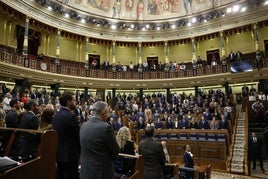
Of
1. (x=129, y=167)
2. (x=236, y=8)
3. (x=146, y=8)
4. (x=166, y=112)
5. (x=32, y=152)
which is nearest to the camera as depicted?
(x=32, y=152)

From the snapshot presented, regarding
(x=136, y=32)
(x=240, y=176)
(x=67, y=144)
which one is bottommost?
(x=240, y=176)

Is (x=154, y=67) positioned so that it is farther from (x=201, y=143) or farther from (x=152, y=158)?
(x=152, y=158)

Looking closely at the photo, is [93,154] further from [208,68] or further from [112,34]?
[112,34]

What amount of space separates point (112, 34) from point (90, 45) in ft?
7.59

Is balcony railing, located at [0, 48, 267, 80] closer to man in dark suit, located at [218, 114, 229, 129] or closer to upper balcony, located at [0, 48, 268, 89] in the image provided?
upper balcony, located at [0, 48, 268, 89]

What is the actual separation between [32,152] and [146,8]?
20.3 metres

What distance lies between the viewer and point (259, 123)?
10359 mm

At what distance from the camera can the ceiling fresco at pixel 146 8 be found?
18.5m

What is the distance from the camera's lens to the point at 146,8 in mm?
20656

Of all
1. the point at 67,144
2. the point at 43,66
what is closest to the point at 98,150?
the point at 67,144

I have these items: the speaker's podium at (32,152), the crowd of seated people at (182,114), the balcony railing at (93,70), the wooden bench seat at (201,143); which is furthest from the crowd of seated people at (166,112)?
the speaker's podium at (32,152)

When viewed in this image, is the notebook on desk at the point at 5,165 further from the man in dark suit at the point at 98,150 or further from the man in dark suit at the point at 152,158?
the man in dark suit at the point at 152,158

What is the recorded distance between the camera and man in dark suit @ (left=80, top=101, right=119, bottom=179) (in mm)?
2039

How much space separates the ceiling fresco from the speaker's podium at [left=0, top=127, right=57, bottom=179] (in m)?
17.0
